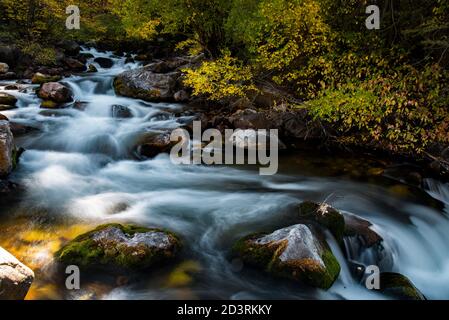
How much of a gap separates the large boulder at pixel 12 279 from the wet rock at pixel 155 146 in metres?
6.10

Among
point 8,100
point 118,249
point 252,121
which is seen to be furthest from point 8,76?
point 118,249

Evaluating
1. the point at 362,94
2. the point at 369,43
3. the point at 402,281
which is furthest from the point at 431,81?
the point at 402,281

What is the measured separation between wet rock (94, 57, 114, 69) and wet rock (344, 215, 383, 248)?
16.8 meters

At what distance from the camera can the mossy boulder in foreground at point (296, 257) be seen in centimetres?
470

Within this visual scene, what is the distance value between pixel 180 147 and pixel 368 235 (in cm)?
575

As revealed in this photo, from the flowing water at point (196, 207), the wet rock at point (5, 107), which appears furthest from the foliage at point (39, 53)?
the flowing water at point (196, 207)

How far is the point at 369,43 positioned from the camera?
827 cm

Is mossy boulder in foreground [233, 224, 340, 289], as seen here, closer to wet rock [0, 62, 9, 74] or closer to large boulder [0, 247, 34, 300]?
large boulder [0, 247, 34, 300]

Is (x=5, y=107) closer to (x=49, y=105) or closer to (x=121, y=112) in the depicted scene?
(x=49, y=105)

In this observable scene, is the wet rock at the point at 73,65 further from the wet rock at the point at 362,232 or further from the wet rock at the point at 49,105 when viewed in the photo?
the wet rock at the point at 362,232

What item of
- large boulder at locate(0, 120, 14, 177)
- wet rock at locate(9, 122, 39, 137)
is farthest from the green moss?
large boulder at locate(0, 120, 14, 177)

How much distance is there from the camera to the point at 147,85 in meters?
14.4

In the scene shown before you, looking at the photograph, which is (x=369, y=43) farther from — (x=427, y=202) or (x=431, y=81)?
(x=427, y=202)

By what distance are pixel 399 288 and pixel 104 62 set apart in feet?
61.5
